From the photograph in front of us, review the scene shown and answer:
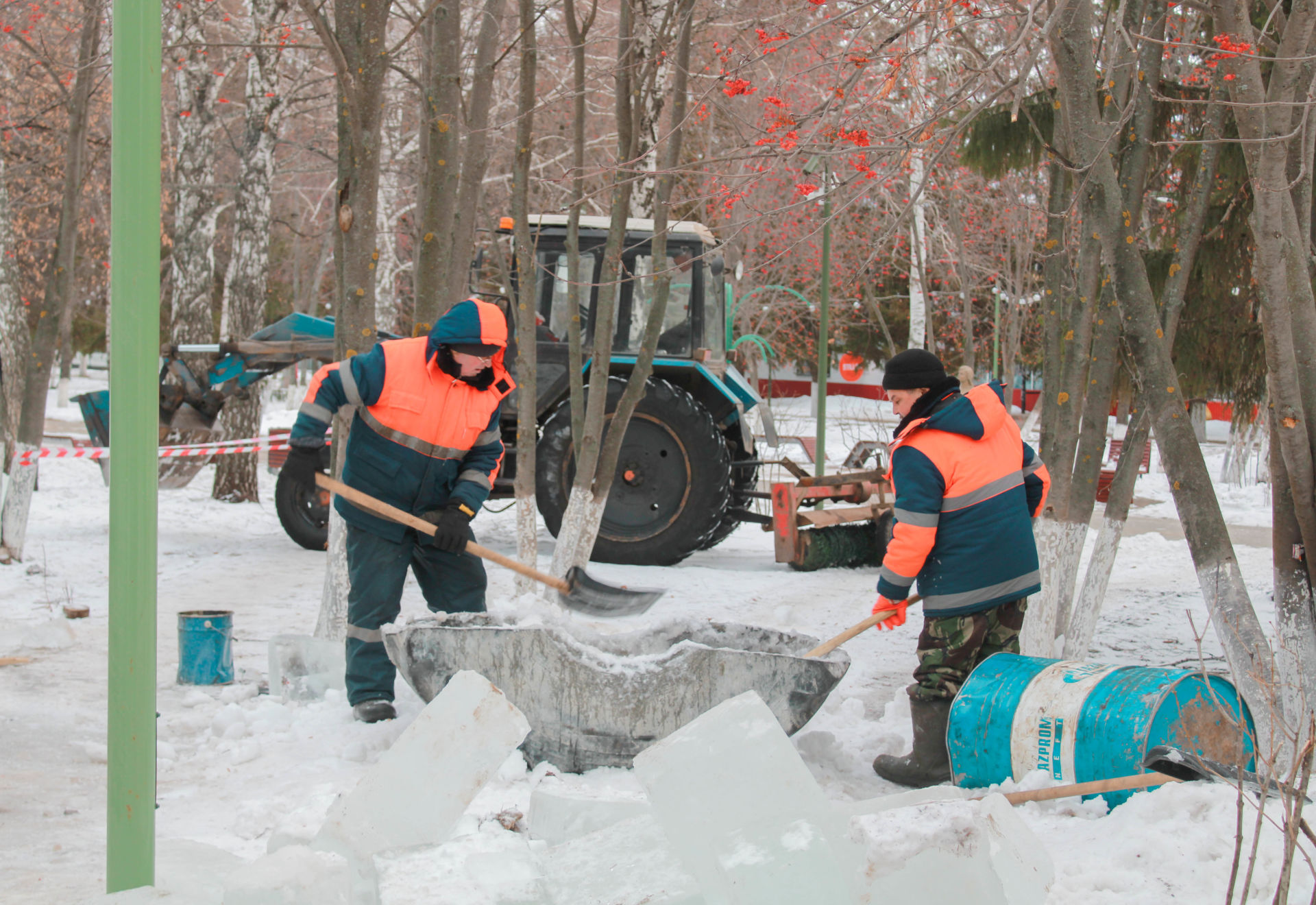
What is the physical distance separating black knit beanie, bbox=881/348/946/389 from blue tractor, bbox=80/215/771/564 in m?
4.18

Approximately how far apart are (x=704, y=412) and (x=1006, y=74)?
313cm

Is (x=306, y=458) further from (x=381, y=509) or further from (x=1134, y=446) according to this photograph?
(x=1134, y=446)

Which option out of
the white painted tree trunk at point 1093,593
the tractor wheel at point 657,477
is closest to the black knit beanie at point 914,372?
the white painted tree trunk at point 1093,593

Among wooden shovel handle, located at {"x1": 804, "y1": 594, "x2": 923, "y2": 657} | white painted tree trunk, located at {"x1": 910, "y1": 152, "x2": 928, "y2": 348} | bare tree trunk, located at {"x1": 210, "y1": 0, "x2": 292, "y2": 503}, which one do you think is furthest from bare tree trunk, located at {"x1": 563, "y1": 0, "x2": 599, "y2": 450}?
white painted tree trunk, located at {"x1": 910, "y1": 152, "x2": 928, "y2": 348}

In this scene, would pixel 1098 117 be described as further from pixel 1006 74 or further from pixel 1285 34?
pixel 1006 74

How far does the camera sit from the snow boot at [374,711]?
3.96m

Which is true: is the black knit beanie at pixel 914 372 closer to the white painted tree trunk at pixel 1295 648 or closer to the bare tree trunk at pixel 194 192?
the white painted tree trunk at pixel 1295 648

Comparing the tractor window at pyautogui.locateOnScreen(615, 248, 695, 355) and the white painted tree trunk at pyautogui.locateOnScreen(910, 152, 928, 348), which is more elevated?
the white painted tree trunk at pyautogui.locateOnScreen(910, 152, 928, 348)

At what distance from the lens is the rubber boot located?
12.2 ft

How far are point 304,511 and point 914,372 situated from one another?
219 inches

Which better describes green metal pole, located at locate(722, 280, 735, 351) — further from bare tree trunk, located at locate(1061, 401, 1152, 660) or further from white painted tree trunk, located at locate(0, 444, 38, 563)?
white painted tree trunk, located at locate(0, 444, 38, 563)

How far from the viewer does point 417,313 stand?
526cm

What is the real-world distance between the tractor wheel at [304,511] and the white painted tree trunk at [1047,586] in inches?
199

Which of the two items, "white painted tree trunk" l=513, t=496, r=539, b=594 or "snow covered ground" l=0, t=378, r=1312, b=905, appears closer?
"snow covered ground" l=0, t=378, r=1312, b=905
